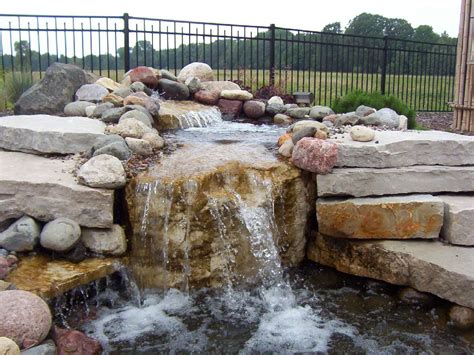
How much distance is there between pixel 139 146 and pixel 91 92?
284cm

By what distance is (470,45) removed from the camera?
9734 mm

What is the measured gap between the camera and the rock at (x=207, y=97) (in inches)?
326

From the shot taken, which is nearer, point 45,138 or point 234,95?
point 45,138

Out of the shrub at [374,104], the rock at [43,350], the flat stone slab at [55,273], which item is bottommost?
the rock at [43,350]

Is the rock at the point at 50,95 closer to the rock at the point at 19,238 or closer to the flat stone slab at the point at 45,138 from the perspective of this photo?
the flat stone slab at the point at 45,138

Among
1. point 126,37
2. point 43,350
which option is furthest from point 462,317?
point 126,37

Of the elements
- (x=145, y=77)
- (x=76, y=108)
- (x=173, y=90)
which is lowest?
(x=76, y=108)

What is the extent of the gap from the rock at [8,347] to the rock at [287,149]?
302 cm

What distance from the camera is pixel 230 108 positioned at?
8.24 metres

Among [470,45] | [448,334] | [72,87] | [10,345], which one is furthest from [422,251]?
[470,45]

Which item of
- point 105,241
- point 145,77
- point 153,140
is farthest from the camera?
point 145,77

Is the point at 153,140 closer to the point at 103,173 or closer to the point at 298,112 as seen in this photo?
the point at 103,173

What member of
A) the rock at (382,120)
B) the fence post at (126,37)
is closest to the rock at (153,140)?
the rock at (382,120)

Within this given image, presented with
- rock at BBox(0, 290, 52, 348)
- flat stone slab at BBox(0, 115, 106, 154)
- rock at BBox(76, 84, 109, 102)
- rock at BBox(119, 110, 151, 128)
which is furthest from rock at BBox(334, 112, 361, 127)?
rock at BBox(0, 290, 52, 348)
